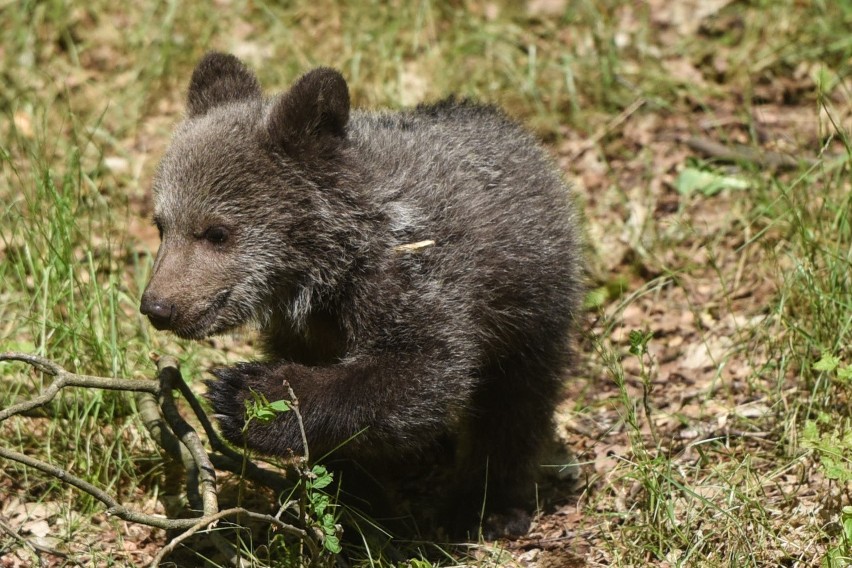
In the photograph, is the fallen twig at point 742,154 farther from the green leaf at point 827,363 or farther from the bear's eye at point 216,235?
the bear's eye at point 216,235

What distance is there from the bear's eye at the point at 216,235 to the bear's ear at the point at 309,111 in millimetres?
523

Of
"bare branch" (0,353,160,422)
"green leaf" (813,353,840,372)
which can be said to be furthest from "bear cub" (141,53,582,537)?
"green leaf" (813,353,840,372)

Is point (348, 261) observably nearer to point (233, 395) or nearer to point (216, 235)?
point (216, 235)

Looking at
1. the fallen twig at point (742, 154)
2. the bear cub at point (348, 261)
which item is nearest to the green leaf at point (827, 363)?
the bear cub at point (348, 261)

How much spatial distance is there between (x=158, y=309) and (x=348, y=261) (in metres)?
0.96

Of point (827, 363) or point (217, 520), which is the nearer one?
point (217, 520)

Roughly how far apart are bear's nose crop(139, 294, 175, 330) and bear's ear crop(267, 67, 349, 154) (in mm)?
991

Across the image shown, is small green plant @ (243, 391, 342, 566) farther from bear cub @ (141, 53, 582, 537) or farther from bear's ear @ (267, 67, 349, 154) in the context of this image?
bear's ear @ (267, 67, 349, 154)

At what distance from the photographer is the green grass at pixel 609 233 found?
5.52m

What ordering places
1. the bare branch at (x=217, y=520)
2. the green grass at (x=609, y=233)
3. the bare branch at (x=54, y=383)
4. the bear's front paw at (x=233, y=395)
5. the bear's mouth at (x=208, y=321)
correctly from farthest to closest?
the green grass at (x=609, y=233) < the bear's mouth at (x=208, y=321) < the bear's front paw at (x=233, y=395) < the bare branch at (x=54, y=383) < the bare branch at (x=217, y=520)

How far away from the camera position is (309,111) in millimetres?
5211

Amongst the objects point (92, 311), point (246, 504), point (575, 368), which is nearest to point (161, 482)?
point (246, 504)

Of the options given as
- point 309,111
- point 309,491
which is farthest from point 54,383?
point 309,111

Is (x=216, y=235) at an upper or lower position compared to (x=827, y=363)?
upper
